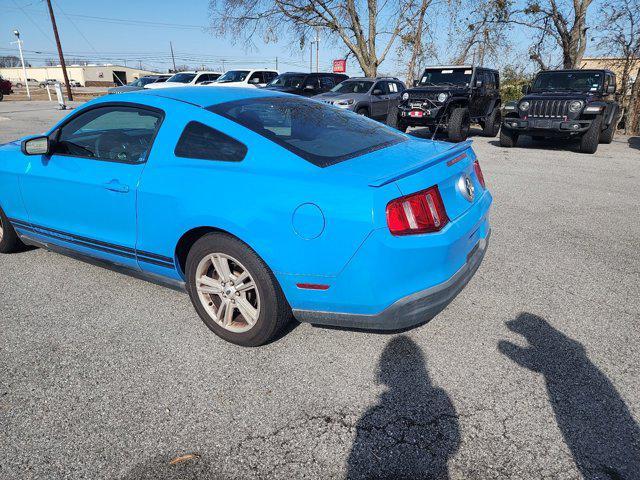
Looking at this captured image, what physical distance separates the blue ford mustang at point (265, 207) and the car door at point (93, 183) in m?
0.01

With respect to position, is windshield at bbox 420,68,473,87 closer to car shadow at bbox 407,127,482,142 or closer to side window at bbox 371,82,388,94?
car shadow at bbox 407,127,482,142

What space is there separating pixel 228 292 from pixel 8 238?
8.93ft

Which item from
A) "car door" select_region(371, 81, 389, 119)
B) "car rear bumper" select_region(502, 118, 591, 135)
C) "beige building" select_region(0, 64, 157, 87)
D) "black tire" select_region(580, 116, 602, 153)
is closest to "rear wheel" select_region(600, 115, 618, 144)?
"black tire" select_region(580, 116, 602, 153)

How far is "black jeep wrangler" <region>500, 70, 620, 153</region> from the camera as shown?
997 cm

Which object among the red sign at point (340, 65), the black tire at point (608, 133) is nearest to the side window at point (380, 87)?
the black tire at point (608, 133)

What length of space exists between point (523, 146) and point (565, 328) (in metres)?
10.3

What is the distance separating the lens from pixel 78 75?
85.9 metres

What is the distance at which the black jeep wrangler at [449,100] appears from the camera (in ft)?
37.8

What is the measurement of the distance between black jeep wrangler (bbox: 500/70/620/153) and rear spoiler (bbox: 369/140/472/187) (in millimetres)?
8797

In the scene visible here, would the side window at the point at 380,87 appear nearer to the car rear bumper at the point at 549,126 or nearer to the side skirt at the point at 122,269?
the car rear bumper at the point at 549,126

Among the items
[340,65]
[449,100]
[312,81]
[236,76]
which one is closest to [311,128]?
[449,100]

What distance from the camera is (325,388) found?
2369mm

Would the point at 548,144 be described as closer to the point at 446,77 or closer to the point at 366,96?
the point at 446,77

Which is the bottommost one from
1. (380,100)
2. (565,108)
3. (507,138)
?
(507,138)
